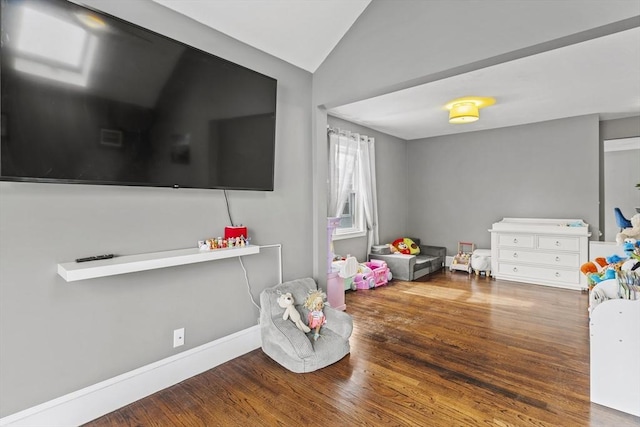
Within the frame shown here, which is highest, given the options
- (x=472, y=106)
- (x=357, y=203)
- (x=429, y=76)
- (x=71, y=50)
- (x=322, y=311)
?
(x=472, y=106)

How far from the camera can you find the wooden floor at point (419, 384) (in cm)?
183

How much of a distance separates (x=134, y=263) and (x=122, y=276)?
313 millimetres

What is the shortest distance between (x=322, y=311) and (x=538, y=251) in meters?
3.83

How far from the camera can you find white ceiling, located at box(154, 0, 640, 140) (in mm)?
2418

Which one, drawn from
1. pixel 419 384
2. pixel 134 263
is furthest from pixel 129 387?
pixel 419 384

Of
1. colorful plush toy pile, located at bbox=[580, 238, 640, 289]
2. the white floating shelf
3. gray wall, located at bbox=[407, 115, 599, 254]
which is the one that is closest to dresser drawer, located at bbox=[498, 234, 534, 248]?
gray wall, located at bbox=[407, 115, 599, 254]

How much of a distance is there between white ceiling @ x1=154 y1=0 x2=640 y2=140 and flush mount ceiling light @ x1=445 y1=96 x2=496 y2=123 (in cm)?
15

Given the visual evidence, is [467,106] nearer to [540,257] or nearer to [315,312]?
[540,257]

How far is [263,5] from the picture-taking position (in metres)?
→ 2.34

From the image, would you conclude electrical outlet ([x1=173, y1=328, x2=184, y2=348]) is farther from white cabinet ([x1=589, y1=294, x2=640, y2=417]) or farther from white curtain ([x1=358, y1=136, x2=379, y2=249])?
white curtain ([x1=358, y1=136, x2=379, y2=249])

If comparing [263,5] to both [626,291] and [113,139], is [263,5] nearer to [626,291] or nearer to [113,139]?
[113,139]

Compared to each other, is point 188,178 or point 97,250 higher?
point 188,178

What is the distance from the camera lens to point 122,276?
198 cm

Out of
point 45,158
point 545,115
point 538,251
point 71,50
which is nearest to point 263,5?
point 71,50
